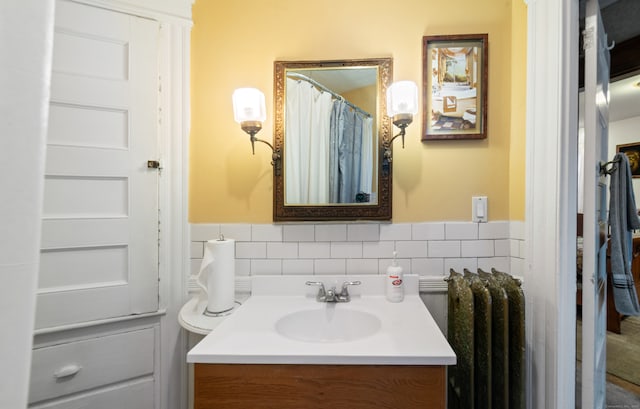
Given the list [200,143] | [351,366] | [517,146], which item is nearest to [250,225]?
[200,143]

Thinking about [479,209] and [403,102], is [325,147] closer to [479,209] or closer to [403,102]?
[403,102]

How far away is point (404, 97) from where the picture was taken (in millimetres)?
1090

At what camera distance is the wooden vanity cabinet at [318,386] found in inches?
28.6

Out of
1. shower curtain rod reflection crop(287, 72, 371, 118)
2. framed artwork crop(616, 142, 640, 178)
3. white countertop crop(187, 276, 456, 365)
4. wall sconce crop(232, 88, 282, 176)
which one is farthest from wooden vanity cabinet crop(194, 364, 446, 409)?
framed artwork crop(616, 142, 640, 178)

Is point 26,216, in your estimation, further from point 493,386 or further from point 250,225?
point 493,386

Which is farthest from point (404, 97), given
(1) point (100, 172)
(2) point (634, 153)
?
(2) point (634, 153)

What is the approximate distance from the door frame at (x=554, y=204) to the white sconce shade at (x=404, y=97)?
0.50 m

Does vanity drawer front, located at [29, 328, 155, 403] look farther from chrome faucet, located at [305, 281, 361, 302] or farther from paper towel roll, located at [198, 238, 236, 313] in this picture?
chrome faucet, located at [305, 281, 361, 302]

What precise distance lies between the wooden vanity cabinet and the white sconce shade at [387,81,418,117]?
968mm

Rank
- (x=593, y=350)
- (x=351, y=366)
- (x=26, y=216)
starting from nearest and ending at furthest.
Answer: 1. (x=26, y=216)
2. (x=351, y=366)
3. (x=593, y=350)

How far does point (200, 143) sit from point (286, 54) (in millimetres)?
616

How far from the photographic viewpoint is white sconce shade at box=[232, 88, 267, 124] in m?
1.11

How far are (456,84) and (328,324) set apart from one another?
4.14 feet

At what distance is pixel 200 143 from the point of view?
1.24 metres
